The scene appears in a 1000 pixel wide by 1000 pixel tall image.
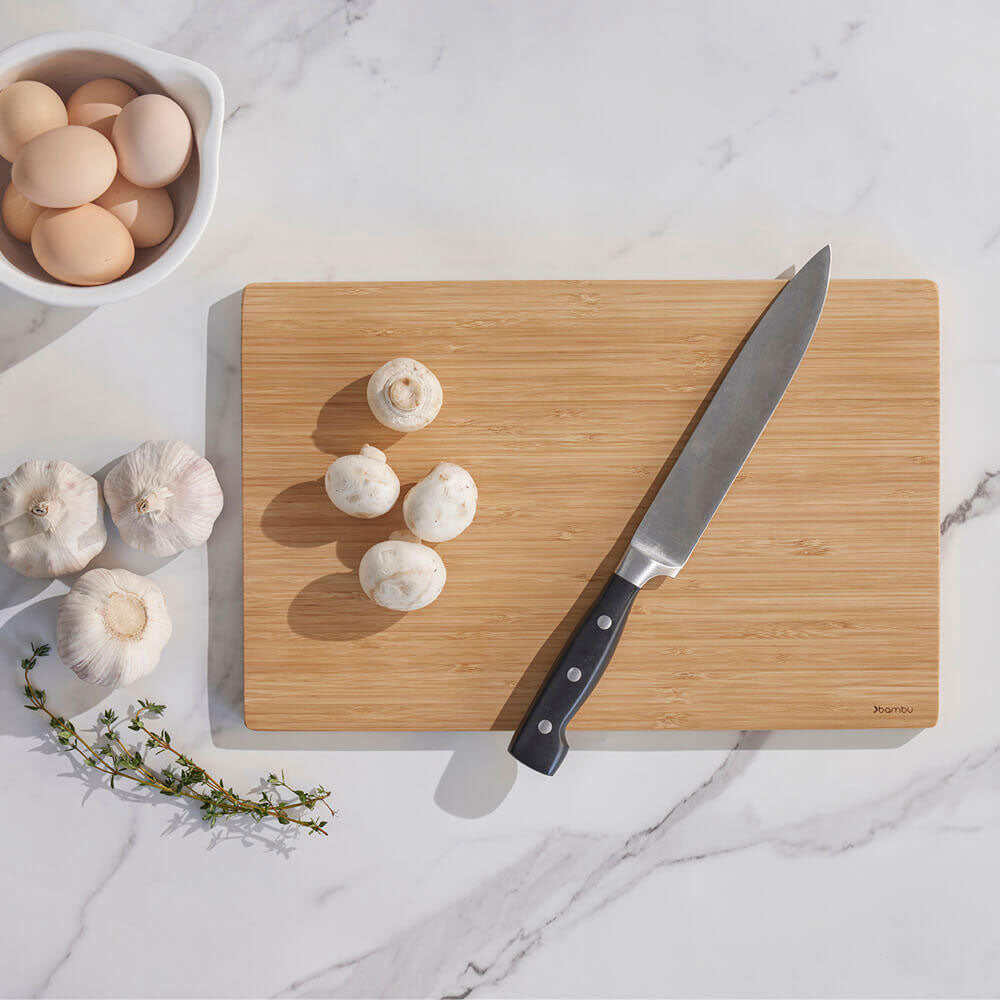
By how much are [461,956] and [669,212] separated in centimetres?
99

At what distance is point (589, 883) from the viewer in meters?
1.06

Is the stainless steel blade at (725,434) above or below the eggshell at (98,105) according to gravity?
below

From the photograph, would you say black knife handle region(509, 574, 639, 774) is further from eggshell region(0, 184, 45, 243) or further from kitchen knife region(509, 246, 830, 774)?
eggshell region(0, 184, 45, 243)

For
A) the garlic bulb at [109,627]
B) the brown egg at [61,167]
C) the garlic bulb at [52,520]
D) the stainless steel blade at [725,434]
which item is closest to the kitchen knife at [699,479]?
the stainless steel blade at [725,434]

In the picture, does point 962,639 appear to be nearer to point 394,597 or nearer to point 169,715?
point 394,597

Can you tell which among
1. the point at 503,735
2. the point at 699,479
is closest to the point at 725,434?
the point at 699,479

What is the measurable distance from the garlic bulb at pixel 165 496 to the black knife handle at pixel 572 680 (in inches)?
Answer: 17.8

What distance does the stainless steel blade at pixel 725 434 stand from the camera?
3.16 ft

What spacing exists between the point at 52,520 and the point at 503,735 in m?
0.59

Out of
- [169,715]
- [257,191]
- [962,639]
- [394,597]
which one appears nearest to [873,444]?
[962,639]

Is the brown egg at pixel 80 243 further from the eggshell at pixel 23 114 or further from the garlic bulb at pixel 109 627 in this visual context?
the garlic bulb at pixel 109 627

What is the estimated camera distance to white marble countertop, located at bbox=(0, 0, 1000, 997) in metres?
1.02

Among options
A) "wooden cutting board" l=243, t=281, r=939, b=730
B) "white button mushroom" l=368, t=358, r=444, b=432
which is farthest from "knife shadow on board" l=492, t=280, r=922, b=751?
Answer: "white button mushroom" l=368, t=358, r=444, b=432

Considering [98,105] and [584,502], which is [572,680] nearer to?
→ [584,502]
